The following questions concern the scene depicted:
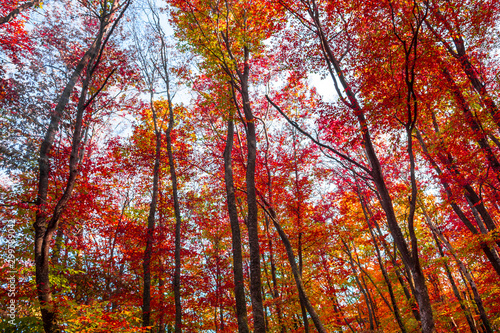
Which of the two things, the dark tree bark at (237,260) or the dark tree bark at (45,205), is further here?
the dark tree bark at (237,260)

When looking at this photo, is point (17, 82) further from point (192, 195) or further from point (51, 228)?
point (192, 195)

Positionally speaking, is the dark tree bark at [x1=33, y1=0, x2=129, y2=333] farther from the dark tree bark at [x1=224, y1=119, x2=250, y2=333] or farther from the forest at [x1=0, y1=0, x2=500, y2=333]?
the dark tree bark at [x1=224, y1=119, x2=250, y2=333]

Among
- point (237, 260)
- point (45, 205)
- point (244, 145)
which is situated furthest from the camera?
point (244, 145)

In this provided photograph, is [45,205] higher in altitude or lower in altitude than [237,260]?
higher

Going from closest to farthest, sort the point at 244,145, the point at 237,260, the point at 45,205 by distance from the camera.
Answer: the point at 45,205 → the point at 237,260 → the point at 244,145

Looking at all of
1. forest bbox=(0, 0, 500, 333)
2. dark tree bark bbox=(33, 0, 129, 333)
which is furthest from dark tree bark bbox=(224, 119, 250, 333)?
dark tree bark bbox=(33, 0, 129, 333)

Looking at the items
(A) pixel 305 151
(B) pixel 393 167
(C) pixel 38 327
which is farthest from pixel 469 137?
(C) pixel 38 327

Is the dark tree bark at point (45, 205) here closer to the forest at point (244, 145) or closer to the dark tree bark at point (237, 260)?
the forest at point (244, 145)

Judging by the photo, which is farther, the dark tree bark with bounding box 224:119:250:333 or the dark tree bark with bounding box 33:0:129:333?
the dark tree bark with bounding box 224:119:250:333

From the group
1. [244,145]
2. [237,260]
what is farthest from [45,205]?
[244,145]

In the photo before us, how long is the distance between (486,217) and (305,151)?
7.03 m

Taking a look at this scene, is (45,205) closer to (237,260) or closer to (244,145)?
(237,260)

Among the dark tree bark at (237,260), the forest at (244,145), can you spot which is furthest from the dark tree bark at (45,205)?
the dark tree bark at (237,260)

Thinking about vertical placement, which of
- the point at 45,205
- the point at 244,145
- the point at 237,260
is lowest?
the point at 237,260
